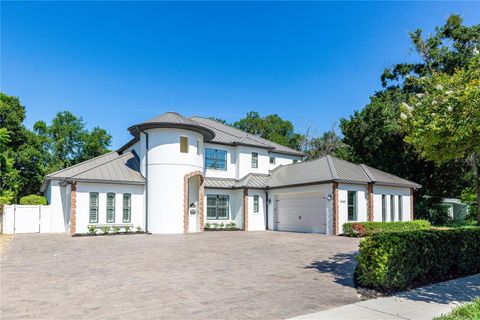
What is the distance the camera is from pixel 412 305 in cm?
605

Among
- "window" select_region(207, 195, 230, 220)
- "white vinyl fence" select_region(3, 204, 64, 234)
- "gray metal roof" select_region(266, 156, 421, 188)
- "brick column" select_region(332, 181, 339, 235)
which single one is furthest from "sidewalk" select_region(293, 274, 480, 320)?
"white vinyl fence" select_region(3, 204, 64, 234)

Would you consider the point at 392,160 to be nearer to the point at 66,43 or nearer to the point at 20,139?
the point at 66,43

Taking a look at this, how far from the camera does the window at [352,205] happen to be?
2088 centimetres

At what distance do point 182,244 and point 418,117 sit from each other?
36.9 feet

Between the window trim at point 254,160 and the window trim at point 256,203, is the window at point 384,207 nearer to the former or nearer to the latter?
the window trim at point 256,203

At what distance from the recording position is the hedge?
7117 mm

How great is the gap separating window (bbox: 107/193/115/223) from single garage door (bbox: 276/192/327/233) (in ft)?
37.6

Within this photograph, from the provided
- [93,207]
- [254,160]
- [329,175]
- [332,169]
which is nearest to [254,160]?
[254,160]

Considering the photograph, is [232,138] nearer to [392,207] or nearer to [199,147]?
[199,147]

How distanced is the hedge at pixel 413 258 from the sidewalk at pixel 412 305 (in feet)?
1.35

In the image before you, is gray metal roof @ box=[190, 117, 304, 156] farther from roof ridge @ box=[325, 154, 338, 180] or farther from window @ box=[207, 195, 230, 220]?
roof ridge @ box=[325, 154, 338, 180]

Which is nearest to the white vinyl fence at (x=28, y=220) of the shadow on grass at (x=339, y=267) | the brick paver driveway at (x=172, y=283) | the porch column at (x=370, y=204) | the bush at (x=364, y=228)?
the brick paver driveway at (x=172, y=283)

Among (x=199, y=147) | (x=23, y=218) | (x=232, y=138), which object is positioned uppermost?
(x=232, y=138)

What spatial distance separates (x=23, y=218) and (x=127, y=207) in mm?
7083
